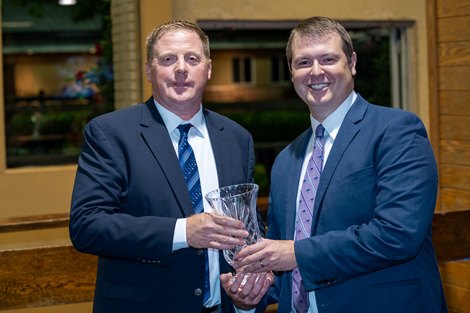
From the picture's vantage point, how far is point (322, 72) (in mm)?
2316

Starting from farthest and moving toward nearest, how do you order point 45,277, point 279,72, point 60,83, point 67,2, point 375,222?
point 279,72 → point 60,83 → point 67,2 → point 45,277 → point 375,222

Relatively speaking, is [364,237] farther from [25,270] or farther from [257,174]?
[257,174]

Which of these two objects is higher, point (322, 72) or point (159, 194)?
point (322, 72)

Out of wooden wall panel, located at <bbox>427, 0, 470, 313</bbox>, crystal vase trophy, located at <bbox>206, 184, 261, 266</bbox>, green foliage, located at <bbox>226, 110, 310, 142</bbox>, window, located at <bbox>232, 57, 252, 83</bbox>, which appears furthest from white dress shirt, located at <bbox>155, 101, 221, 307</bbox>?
window, located at <bbox>232, 57, 252, 83</bbox>

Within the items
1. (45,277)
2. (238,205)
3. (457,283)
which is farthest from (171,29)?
(457,283)

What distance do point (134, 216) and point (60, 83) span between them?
801 cm

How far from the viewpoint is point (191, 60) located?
2469 millimetres

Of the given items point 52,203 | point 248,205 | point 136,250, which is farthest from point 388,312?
point 52,203

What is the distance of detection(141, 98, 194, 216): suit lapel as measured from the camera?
7.80ft

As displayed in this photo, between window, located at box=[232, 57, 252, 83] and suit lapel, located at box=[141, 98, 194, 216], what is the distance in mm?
32343

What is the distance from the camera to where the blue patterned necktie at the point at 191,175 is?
2434 millimetres

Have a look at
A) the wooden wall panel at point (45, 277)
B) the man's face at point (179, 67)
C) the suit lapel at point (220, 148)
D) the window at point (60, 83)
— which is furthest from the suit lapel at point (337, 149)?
the window at point (60, 83)

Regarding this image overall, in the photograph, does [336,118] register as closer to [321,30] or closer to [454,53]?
[321,30]

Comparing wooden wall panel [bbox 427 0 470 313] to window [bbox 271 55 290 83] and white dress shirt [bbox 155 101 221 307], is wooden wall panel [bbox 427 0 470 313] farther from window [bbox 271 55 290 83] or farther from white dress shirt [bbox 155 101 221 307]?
window [bbox 271 55 290 83]
